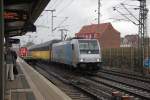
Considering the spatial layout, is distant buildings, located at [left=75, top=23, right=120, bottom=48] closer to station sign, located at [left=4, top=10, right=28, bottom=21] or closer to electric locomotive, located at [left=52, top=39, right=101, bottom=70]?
electric locomotive, located at [left=52, top=39, right=101, bottom=70]

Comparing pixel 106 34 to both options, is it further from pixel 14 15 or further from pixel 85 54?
pixel 14 15

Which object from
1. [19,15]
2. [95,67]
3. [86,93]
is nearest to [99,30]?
[95,67]

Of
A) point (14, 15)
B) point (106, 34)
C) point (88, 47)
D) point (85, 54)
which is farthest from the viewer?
point (106, 34)

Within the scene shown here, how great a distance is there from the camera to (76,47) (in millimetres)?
32312

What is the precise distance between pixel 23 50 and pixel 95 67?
9.11 metres

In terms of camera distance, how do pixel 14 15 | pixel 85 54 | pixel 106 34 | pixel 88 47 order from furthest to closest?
pixel 106 34
pixel 88 47
pixel 85 54
pixel 14 15

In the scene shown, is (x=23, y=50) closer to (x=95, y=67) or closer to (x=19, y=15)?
(x=95, y=67)

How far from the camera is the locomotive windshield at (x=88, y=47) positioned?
105ft

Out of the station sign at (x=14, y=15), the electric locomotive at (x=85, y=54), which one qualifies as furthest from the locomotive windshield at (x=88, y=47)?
the station sign at (x=14, y=15)

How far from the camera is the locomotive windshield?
3203cm

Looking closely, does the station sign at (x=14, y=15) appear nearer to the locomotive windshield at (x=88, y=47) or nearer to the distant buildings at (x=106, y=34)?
the locomotive windshield at (x=88, y=47)

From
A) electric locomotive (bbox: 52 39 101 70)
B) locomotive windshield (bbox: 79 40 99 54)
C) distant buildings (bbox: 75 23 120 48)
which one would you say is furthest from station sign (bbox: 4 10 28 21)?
distant buildings (bbox: 75 23 120 48)

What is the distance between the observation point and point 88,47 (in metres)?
32.4

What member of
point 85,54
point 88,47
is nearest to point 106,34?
point 88,47
